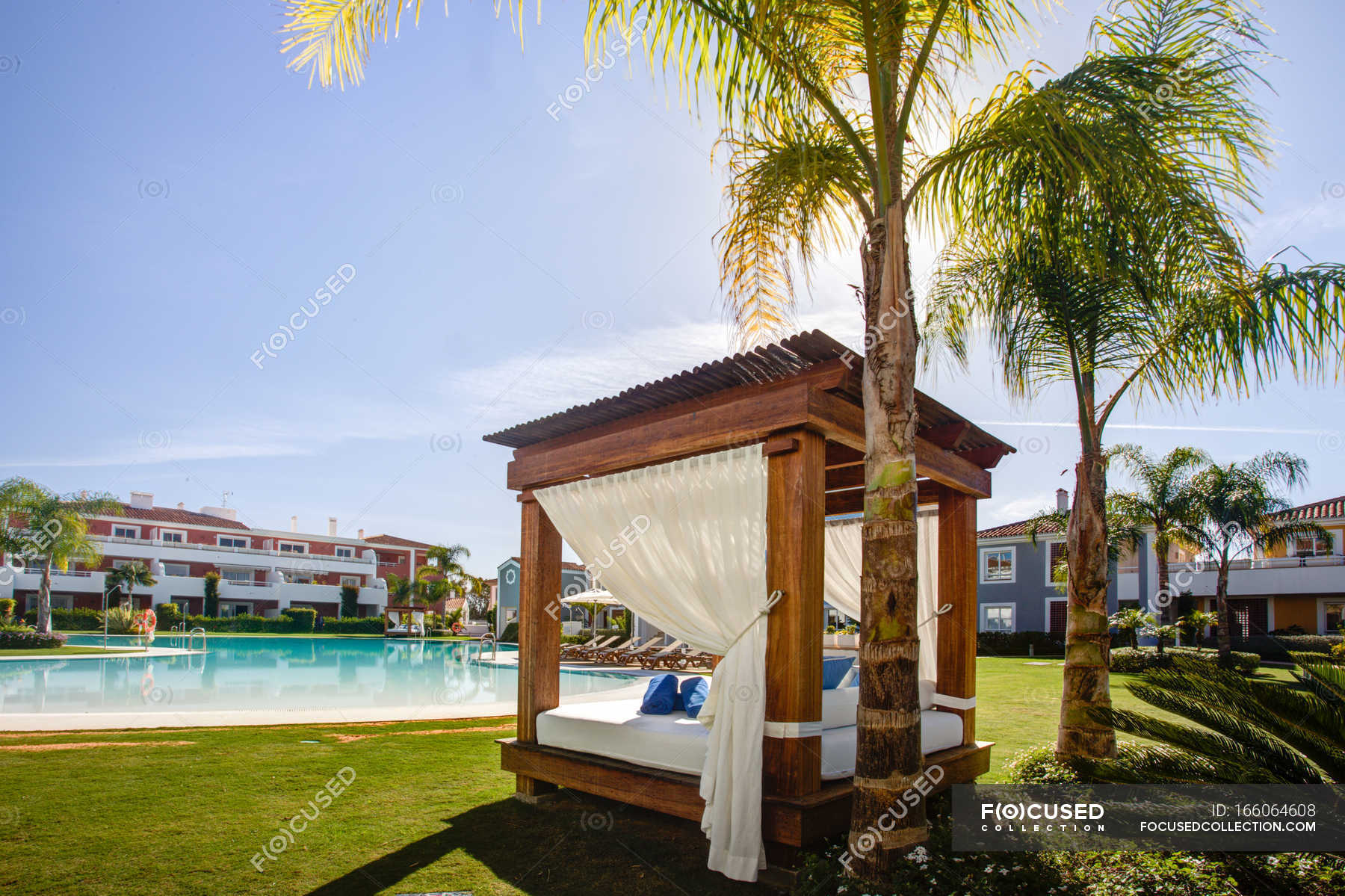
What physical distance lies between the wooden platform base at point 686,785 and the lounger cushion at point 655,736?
70 mm

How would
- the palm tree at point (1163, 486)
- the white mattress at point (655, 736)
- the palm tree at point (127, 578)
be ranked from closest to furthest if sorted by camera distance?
the white mattress at point (655, 736)
the palm tree at point (1163, 486)
the palm tree at point (127, 578)

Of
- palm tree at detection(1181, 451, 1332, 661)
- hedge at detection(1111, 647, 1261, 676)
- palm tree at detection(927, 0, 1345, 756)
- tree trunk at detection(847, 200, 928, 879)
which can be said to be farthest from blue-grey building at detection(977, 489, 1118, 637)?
tree trunk at detection(847, 200, 928, 879)

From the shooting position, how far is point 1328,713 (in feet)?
11.3

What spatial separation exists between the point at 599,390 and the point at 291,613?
144ft

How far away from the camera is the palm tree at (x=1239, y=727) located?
3.46 m

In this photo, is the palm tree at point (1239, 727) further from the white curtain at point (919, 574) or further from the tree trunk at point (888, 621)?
the white curtain at point (919, 574)

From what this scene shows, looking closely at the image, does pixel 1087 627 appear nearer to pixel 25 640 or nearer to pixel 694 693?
pixel 694 693

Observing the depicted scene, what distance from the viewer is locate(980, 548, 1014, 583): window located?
3189cm

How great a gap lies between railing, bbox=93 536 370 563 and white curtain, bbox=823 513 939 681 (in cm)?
4487

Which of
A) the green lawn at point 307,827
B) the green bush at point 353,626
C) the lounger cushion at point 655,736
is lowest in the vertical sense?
the green bush at point 353,626

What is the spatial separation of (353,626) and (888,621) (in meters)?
44.2

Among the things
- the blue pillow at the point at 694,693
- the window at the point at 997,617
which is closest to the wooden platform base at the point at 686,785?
the blue pillow at the point at 694,693

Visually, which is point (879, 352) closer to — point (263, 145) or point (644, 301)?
point (644, 301)

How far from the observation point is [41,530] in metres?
26.0
